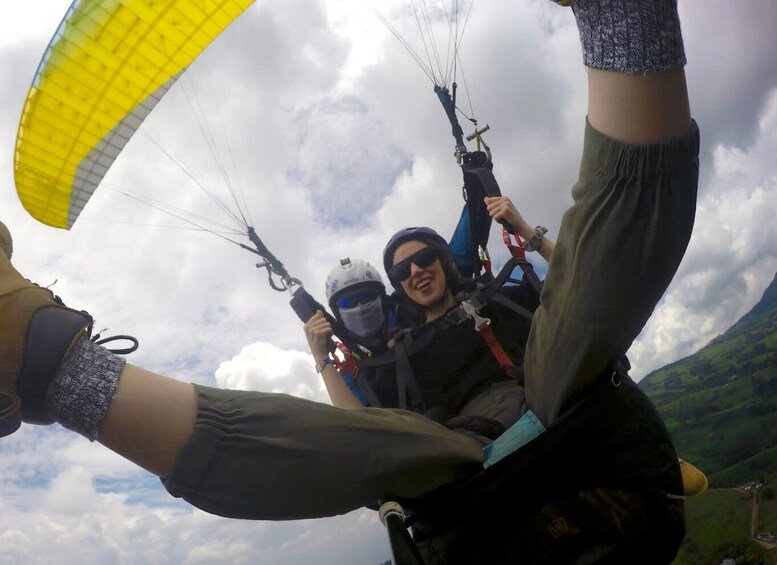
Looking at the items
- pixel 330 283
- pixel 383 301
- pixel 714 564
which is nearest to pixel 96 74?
pixel 330 283

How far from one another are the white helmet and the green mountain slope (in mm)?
69123

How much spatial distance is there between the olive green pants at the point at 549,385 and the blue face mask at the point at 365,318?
73.0 inches

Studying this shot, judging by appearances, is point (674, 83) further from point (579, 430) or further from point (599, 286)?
point (579, 430)

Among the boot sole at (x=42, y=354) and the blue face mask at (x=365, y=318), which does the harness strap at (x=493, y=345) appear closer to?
the blue face mask at (x=365, y=318)

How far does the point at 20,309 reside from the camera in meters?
1.26

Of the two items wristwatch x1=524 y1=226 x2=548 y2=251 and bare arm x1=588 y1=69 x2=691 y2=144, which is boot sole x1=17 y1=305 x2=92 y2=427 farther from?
wristwatch x1=524 y1=226 x2=548 y2=251

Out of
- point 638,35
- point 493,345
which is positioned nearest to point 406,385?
point 493,345

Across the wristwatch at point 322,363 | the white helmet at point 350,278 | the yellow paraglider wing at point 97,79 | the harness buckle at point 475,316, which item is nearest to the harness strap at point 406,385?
the harness buckle at point 475,316

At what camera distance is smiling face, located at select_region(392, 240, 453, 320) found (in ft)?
9.82

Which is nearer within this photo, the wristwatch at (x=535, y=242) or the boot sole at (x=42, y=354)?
the boot sole at (x=42, y=354)

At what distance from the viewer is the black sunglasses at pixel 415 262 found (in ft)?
9.94

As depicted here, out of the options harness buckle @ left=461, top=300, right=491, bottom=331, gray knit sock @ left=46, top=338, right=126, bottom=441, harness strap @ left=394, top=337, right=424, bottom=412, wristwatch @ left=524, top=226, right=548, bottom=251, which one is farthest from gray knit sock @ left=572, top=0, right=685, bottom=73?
harness strap @ left=394, top=337, right=424, bottom=412

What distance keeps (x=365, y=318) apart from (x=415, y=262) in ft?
2.08

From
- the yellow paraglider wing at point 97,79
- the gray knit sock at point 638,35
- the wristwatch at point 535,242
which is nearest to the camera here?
the gray knit sock at point 638,35
